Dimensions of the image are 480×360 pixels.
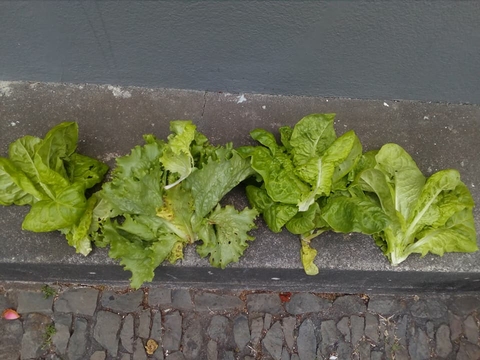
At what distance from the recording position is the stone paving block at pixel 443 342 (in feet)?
10.3

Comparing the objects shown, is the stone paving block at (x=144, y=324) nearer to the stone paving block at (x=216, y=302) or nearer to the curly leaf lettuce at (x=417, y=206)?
the stone paving block at (x=216, y=302)

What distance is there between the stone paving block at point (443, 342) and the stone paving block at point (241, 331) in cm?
129

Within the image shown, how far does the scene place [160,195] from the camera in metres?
2.54

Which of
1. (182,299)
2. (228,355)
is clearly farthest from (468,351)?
(182,299)

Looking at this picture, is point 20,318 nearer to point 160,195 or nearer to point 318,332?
point 160,195

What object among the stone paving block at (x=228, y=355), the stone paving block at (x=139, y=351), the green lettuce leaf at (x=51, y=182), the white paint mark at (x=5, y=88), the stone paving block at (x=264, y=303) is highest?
the white paint mark at (x=5, y=88)

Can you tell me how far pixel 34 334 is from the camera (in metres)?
2.99

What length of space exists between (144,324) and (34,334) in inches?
27.4

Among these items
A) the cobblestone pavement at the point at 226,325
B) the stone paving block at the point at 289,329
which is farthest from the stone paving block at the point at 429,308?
the stone paving block at the point at 289,329

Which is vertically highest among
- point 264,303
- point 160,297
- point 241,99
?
point 241,99

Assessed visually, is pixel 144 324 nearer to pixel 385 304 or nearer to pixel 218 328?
pixel 218 328

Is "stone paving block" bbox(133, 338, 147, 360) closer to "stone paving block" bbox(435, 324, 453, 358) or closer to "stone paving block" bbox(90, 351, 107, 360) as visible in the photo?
"stone paving block" bbox(90, 351, 107, 360)

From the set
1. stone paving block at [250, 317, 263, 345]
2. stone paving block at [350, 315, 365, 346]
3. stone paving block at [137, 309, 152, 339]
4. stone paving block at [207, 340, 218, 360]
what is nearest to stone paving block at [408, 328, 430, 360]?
stone paving block at [350, 315, 365, 346]

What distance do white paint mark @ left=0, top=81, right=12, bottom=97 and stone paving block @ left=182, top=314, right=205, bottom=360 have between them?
1915 millimetres
